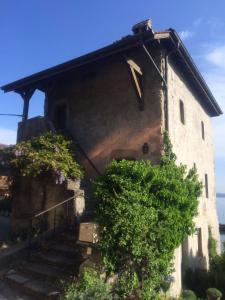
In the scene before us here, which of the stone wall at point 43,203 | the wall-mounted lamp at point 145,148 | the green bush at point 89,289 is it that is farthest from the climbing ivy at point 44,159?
the green bush at point 89,289

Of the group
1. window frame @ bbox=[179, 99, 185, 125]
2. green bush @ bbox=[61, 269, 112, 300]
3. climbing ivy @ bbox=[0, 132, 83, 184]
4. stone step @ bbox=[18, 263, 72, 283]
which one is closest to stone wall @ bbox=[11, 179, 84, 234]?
climbing ivy @ bbox=[0, 132, 83, 184]

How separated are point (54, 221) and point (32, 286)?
2878 mm

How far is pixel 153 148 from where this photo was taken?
940 centimetres

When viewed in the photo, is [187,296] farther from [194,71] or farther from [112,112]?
[194,71]

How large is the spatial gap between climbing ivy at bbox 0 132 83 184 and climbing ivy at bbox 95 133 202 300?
2866 mm

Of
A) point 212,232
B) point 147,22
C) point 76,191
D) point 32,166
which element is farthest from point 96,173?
point 212,232

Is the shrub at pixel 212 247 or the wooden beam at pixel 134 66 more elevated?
the wooden beam at pixel 134 66

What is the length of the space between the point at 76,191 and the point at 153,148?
297cm

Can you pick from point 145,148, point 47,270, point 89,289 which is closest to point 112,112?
point 145,148

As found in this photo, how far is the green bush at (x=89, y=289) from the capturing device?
544 cm

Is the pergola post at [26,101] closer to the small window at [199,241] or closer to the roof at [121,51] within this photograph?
the roof at [121,51]

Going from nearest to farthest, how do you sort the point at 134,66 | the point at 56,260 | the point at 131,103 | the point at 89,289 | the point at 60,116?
the point at 89,289 → the point at 56,260 → the point at 134,66 → the point at 131,103 → the point at 60,116

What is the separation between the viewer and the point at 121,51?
9.41m

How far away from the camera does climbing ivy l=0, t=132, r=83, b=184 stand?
9.30 meters
